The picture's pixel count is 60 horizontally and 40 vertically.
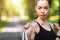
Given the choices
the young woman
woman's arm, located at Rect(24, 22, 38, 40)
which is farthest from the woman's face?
woman's arm, located at Rect(24, 22, 38, 40)

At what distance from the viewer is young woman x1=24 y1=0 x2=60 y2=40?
1.71 meters

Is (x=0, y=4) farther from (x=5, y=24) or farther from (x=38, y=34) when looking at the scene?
(x=38, y=34)

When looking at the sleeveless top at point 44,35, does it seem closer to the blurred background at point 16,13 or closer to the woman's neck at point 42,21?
the woman's neck at point 42,21

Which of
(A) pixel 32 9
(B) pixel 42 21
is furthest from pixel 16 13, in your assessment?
(B) pixel 42 21

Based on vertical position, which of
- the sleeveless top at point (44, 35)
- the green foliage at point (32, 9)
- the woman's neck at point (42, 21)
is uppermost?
the green foliage at point (32, 9)

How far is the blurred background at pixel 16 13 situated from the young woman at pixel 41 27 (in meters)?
0.23

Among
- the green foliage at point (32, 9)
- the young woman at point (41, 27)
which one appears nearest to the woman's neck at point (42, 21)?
the young woman at point (41, 27)

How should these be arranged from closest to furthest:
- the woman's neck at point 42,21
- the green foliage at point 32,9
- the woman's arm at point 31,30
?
the woman's arm at point 31,30 → the woman's neck at point 42,21 → the green foliage at point 32,9

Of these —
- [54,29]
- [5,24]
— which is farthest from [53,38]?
[5,24]

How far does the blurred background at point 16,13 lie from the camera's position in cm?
201

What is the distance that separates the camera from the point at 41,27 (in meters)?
1.73

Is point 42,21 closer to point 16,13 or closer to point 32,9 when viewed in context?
point 32,9

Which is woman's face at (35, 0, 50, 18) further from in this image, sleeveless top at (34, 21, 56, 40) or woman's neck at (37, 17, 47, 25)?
sleeveless top at (34, 21, 56, 40)

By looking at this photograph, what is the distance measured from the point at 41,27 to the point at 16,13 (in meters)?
0.47
